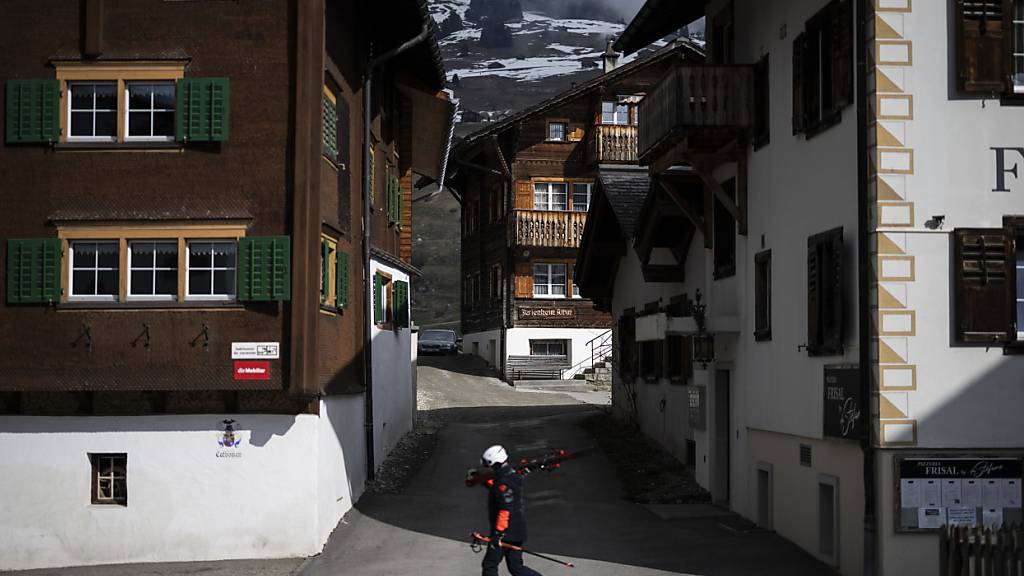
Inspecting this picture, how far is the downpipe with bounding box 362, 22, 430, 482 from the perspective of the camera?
84.2ft

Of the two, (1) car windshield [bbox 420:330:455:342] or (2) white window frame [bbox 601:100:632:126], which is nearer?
(2) white window frame [bbox 601:100:632:126]

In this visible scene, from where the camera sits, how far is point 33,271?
66.4 feet

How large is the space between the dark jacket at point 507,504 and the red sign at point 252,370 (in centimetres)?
561

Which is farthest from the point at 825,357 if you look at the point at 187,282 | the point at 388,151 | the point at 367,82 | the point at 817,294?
the point at 388,151

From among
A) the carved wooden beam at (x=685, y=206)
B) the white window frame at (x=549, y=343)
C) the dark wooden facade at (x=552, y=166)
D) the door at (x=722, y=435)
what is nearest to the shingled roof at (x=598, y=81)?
the dark wooden facade at (x=552, y=166)

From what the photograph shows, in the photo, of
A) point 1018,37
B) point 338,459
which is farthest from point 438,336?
point 1018,37

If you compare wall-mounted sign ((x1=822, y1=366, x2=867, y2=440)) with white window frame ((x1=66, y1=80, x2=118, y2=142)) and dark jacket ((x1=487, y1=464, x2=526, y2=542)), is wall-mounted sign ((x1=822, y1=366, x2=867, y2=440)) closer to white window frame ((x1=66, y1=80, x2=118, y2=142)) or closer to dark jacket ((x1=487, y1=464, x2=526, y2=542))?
dark jacket ((x1=487, y1=464, x2=526, y2=542))

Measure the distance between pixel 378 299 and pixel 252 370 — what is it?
26.3 ft

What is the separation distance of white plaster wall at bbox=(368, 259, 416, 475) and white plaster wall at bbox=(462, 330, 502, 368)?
16626 millimetres

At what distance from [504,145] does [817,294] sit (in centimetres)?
3286

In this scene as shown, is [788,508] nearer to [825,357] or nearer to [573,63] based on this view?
[825,357]

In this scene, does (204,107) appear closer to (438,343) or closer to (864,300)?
(864,300)

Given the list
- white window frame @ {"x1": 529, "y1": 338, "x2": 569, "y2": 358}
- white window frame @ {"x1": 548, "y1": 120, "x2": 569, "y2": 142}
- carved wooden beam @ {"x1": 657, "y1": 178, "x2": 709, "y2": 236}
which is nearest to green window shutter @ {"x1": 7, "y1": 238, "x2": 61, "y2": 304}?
carved wooden beam @ {"x1": 657, "y1": 178, "x2": 709, "y2": 236}

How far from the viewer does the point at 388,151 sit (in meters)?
30.1
